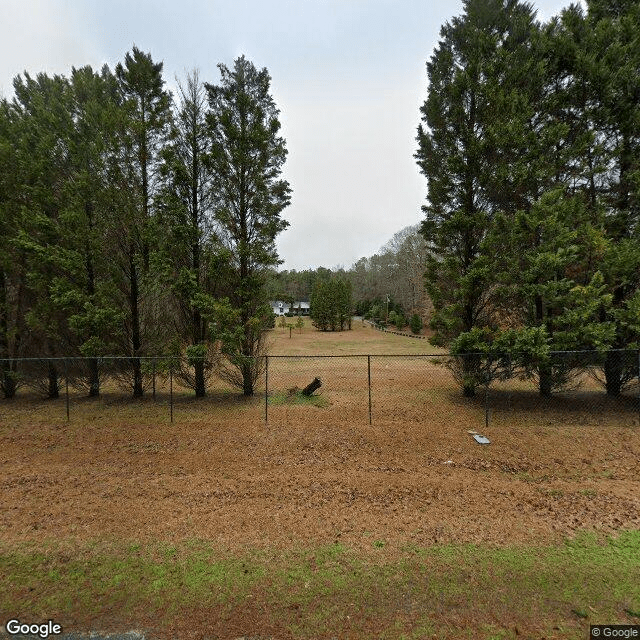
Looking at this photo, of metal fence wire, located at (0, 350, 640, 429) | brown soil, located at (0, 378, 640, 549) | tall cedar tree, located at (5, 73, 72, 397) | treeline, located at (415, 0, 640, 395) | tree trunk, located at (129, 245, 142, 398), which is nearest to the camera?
brown soil, located at (0, 378, 640, 549)

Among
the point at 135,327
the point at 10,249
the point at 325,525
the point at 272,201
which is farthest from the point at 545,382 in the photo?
the point at 10,249

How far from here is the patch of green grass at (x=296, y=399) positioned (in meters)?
9.75

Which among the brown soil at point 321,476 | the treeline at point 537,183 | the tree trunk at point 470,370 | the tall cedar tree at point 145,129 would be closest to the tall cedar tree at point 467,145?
the treeline at point 537,183

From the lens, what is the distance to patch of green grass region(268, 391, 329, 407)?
9.75 m

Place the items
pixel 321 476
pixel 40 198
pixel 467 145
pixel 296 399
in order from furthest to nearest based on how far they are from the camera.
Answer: pixel 296 399 < pixel 40 198 < pixel 467 145 < pixel 321 476

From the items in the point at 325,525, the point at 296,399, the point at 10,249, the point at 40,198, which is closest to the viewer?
the point at 325,525

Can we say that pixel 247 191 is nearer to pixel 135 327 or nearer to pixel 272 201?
Answer: pixel 272 201

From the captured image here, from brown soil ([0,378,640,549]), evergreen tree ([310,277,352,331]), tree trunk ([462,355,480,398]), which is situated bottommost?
brown soil ([0,378,640,549])

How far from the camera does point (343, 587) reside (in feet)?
9.89

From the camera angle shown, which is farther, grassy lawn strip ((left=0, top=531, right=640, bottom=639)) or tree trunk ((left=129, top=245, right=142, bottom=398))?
tree trunk ((left=129, top=245, right=142, bottom=398))

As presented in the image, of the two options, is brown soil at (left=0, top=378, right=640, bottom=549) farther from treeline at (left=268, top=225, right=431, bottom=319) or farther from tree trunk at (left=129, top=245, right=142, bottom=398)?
treeline at (left=268, top=225, right=431, bottom=319)

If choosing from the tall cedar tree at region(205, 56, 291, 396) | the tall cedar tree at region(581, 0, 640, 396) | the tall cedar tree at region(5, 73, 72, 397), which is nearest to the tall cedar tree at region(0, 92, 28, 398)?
the tall cedar tree at region(5, 73, 72, 397)

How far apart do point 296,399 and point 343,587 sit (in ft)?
23.8

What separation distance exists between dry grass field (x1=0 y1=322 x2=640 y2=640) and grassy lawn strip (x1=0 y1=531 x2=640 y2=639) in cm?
2
